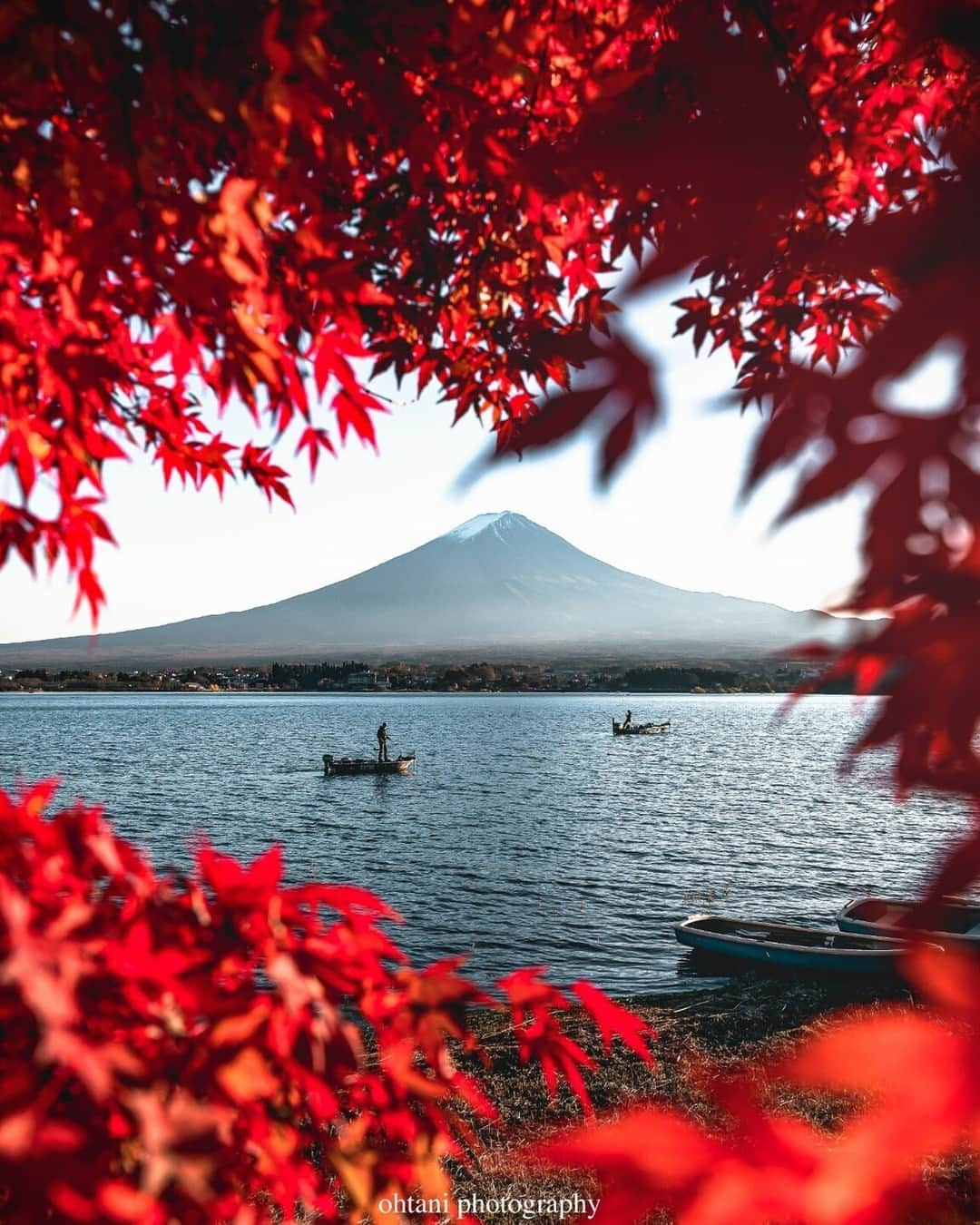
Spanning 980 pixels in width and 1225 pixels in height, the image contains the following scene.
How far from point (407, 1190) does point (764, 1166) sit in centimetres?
130

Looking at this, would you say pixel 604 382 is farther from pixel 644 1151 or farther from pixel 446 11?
pixel 446 11

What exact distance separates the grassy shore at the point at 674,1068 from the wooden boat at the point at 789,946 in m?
0.32

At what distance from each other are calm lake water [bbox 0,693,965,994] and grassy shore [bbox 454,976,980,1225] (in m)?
→ 2.46

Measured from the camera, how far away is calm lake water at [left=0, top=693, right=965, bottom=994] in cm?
1955

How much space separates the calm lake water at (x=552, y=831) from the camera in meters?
19.5

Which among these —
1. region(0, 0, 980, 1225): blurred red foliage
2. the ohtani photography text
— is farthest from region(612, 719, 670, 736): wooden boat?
region(0, 0, 980, 1225): blurred red foliage

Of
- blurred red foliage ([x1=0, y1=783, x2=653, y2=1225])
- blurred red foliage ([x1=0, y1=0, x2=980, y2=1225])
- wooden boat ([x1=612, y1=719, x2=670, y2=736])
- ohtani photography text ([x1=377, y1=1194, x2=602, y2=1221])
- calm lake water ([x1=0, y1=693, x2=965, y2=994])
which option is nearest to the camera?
blurred red foliage ([x1=0, y1=0, x2=980, y2=1225])

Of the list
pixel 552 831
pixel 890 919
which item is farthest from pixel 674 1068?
pixel 552 831

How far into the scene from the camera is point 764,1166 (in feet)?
3.13

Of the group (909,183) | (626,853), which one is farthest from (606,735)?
(909,183)

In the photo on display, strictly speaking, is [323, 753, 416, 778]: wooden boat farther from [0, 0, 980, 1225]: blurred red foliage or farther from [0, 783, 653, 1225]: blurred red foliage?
[0, 783, 653, 1225]: blurred red foliage

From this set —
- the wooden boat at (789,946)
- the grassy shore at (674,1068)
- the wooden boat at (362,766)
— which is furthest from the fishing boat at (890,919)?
the wooden boat at (362,766)

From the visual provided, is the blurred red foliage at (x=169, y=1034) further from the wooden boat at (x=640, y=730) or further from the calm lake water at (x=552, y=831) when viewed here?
the wooden boat at (x=640, y=730)

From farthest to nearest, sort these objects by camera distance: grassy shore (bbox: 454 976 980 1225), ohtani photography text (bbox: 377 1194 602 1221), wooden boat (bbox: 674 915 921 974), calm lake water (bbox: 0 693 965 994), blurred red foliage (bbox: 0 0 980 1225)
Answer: calm lake water (bbox: 0 693 965 994), wooden boat (bbox: 674 915 921 974), grassy shore (bbox: 454 976 980 1225), ohtani photography text (bbox: 377 1194 602 1221), blurred red foliage (bbox: 0 0 980 1225)
